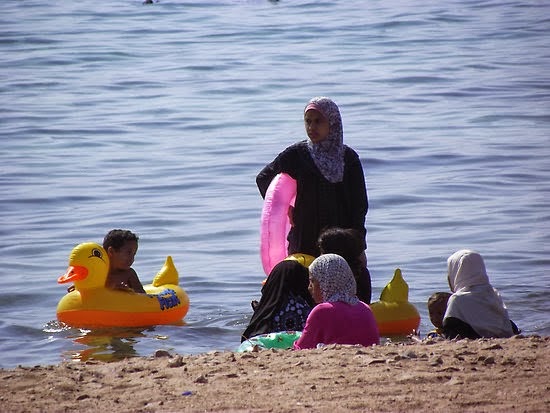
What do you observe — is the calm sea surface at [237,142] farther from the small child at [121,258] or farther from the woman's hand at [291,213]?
the woman's hand at [291,213]

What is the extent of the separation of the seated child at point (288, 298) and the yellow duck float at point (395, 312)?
108cm

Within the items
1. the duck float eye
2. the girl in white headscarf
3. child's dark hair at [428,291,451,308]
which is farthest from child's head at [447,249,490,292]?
the duck float eye

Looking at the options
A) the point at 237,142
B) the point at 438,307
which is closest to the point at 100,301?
the point at 438,307

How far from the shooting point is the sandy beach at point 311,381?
5.39m

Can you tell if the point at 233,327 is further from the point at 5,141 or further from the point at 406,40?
the point at 406,40

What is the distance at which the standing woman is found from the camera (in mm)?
7801

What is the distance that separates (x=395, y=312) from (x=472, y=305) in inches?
49.6

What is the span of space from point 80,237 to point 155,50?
16786mm

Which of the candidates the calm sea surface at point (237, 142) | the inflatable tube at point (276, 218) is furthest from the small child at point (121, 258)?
the inflatable tube at point (276, 218)

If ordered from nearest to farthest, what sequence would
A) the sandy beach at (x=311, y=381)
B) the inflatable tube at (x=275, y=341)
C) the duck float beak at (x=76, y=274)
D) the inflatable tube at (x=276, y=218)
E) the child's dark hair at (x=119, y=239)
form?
the sandy beach at (x=311, y=381) → the inflatable tube at (x=275, y=341) → the inflatable tube at (x=276, y=218) → the duck float beak at (x=76, y=274) → the child's dark hair at (x=119, y=239)

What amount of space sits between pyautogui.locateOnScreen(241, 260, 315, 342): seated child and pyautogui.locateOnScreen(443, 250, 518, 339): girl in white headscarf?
0.83 metres

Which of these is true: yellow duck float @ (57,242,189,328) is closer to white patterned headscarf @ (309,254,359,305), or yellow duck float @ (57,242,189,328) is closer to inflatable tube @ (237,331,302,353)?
inflatable tube @ (237,331,302,353)

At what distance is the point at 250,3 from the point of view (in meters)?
37.8

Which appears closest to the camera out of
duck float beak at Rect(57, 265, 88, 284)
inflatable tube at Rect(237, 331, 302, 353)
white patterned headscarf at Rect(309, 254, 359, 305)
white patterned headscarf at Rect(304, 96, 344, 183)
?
white patterned headscarf at Rect(309, 254, 359, 305)
